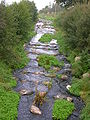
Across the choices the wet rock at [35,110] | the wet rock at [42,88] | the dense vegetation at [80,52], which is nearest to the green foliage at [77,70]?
the dense vegetation at [80,52]

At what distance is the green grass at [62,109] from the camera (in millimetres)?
11821

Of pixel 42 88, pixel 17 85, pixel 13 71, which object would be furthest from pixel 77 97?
pixel 13 71

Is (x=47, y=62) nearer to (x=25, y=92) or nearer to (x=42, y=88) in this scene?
(x=42, y=88)

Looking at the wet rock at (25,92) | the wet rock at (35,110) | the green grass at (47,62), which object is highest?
the green grass at (47,62)

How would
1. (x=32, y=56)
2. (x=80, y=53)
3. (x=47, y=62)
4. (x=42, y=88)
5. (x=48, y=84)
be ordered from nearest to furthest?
(x=42, y=88), (x=48, y=84), (x=80, y=53), (x=47, y=62), (x=32, y=56)

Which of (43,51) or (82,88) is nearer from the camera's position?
(82,88)

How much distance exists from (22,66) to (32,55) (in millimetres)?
4606

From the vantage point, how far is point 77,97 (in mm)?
14391

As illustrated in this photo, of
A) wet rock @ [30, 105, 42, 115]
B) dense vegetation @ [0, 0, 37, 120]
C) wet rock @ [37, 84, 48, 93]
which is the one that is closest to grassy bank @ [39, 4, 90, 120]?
wet rock @ [37, 84, 48, 93]

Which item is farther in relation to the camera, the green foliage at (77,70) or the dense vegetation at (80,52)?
the green foliage at (77,70)

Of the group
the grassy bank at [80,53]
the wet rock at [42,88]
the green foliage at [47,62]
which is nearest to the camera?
the grassy bank at [80,53]

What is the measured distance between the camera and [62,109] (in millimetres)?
12469

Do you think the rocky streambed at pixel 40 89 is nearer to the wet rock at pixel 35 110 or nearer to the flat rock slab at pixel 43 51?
the wet rock at pixel 35 110

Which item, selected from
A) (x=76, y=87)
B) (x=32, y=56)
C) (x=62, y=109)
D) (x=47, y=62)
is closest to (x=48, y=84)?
(x=76, y=87)
